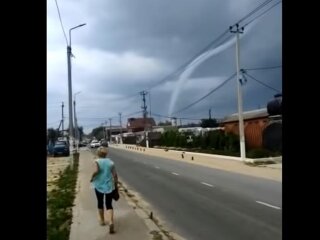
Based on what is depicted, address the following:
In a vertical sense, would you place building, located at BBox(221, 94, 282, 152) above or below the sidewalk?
above

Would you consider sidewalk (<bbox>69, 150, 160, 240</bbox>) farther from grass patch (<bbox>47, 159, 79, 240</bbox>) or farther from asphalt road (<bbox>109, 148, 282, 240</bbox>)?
asphalt road (<bbox>109, 148, 282, 240</bbox>)

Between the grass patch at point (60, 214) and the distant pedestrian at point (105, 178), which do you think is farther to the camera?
the distant pedestrian at point (105, 178)

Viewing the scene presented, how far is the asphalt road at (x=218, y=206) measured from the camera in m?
9.84

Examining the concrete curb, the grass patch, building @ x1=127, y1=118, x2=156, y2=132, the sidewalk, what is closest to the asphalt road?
the concrete curb

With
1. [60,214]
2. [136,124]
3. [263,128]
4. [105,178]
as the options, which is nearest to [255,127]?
[263,128]

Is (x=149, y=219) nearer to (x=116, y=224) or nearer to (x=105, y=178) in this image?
(x=116, y=224)

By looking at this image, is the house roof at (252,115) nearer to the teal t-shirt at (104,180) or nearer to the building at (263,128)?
the building at (263,128)

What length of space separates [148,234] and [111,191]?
102cm

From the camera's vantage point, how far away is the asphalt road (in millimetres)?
9844

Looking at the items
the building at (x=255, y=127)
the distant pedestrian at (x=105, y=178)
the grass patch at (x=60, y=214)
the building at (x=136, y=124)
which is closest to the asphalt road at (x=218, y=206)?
the distant pedestrian at (x=105, y=178)

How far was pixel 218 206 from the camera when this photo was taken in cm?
1352
